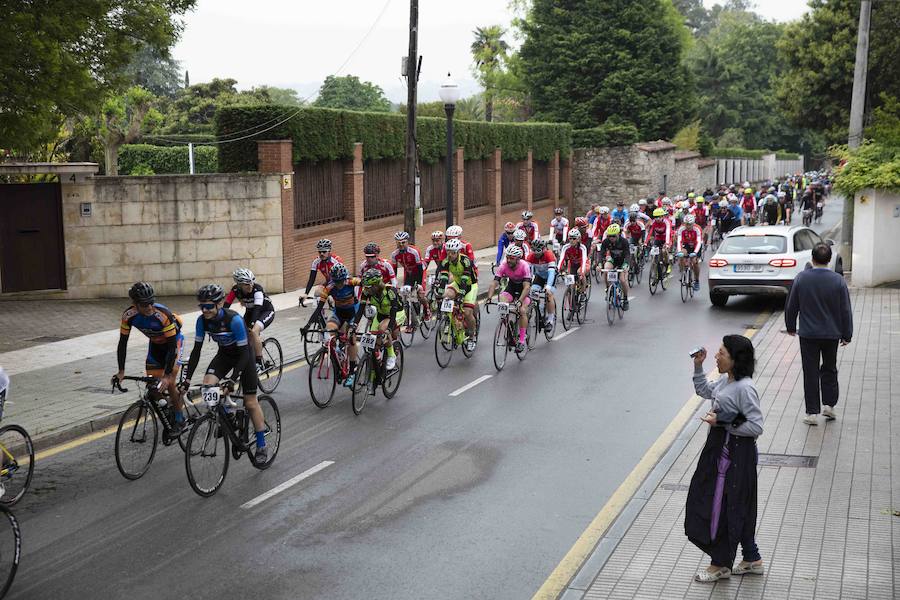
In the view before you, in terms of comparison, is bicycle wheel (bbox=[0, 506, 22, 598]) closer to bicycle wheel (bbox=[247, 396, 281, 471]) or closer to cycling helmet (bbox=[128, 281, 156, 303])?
cycling helmet (bbox=[128, 281, 156, 303])

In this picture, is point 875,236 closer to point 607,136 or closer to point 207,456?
point 207,456

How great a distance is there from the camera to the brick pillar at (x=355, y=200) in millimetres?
27062

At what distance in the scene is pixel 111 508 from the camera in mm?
8703

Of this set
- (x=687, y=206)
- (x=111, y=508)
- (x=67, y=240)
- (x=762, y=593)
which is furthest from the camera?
(x=687, y=206)

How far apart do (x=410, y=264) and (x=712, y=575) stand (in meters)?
10.8

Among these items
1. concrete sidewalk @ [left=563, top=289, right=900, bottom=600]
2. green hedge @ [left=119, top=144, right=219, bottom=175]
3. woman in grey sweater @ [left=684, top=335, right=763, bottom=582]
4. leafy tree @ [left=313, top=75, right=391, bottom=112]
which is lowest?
concrete sidewalk @ [left=563, top=289, right=900, bottom=600]

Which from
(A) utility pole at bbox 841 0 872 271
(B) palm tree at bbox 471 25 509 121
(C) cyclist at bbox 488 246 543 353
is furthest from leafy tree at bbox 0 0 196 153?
(B) palm tree at bbox 471 25 509 121

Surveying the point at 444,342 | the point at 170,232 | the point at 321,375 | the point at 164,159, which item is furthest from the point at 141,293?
the point at 164,159

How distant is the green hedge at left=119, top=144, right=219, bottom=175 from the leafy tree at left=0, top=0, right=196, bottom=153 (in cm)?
2732

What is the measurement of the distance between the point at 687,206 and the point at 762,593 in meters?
25.7

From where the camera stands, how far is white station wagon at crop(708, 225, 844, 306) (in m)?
20.1

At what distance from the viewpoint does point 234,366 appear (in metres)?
9.45

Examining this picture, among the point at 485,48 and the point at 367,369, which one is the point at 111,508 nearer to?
the point at 367,369

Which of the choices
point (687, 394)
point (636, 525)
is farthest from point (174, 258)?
point (636, 525)
